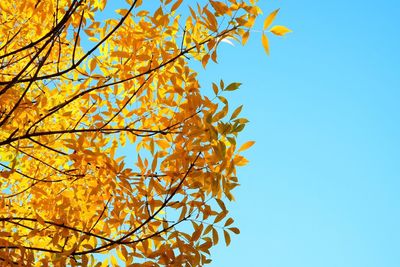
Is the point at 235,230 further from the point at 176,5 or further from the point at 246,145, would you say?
the point at 176,5

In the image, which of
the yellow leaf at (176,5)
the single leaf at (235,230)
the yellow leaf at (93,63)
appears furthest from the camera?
the yellow leaf at (93,63)

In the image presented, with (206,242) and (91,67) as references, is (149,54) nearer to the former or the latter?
(91,67)

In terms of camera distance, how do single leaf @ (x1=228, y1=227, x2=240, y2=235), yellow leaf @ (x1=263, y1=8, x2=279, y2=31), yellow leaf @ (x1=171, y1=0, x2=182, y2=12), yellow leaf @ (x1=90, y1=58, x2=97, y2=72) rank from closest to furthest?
1. yellow leaf @ (x1=263, y1=8, x2=279, y2=31)
2. single leaf @ (x1=228, y1=227, x2=240, y2=235)
3. yellow leaf @ (x1=171, y1=0, x2=182, y2=12)
4. yellow leaf @ (x1=90, y1=58, x2=97, y2=72)

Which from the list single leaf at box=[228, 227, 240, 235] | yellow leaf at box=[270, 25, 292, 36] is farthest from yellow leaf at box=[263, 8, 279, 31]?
single leaf at box=[228, 227, 240, 235]

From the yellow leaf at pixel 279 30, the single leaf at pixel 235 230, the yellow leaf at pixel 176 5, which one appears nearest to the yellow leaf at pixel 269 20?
the yellow leaf at pixel 279 30

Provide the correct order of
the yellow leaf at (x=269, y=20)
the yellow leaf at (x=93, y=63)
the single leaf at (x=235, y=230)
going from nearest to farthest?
the yellow leaf at (x=269, y=20) → the single leaf at (x=235, y=230) → the yellow leaf at (x=93, y=63)

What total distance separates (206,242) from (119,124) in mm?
1105

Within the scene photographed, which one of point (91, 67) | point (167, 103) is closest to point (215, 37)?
point (167, 103)

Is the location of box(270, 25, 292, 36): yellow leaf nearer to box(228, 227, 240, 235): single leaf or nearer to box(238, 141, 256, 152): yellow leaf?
Answer: box(238, 141, 256, 152): yellow leaf

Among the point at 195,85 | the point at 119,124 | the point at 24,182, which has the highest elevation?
the point at 24,182

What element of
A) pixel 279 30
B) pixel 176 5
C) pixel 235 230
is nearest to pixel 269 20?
pixel 279 30

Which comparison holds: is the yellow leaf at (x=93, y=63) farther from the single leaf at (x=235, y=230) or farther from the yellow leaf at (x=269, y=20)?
the single leaf at (x=235, y=230)

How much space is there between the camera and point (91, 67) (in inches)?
Result: 109

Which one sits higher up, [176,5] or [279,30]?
[176,5]
